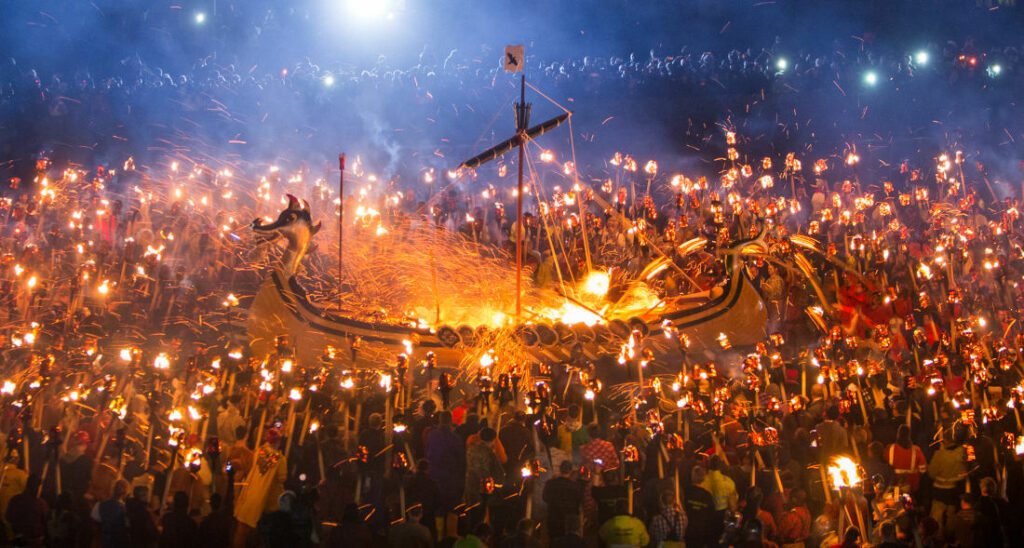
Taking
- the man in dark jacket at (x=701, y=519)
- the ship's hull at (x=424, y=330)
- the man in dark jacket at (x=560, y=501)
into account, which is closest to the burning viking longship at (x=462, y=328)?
the ship's hull at (x=424, y=330)

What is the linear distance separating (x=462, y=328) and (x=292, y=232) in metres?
3.99

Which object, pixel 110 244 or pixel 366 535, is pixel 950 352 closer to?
pixel 366 535

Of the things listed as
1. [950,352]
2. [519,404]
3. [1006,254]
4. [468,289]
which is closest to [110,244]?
[468,289]

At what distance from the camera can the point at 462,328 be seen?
1181 cm

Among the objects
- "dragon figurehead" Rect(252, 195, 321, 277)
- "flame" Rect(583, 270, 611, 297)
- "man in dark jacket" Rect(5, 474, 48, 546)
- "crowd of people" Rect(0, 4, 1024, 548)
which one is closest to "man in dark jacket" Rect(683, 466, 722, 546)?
"crowd of people" Rect(0, 4, 1024, 548)

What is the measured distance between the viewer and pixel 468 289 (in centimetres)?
1509

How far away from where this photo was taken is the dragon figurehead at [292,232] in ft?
43.8

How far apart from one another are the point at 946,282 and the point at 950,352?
148 inches

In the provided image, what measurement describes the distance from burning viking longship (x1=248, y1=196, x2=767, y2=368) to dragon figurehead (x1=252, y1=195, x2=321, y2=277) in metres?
0.02

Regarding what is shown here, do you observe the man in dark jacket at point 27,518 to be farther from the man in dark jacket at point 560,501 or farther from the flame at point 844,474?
the flame at point 844,474

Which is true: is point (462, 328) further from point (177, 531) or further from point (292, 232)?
point (177, 531)

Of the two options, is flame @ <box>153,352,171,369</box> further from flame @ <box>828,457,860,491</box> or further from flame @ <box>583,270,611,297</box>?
flame @ <box>828,457,860,491</box>

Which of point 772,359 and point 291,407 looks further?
point 772,359

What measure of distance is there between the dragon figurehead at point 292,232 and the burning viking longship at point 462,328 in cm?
2
